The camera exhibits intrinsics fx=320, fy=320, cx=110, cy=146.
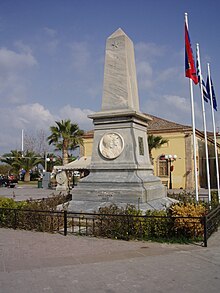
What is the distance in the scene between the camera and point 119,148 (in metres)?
11.3

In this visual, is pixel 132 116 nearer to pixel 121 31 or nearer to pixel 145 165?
pixel 145 165

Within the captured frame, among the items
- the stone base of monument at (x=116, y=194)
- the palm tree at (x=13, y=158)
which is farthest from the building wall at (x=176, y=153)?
the stone base of monument at (x=116, y=194)

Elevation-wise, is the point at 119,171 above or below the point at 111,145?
below

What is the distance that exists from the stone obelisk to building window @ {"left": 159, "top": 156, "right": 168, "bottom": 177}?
24899 mm

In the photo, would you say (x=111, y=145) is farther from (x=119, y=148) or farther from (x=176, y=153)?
(x=176, y=153)

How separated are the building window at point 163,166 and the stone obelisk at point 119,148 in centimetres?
2490

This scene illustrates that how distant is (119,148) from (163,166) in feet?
87.9

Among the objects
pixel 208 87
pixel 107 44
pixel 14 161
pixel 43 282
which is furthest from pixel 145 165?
pixel 14 161

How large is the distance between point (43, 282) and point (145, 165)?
738 cm

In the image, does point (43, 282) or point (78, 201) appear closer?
point (43, 282)

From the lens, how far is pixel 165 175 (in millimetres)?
37156

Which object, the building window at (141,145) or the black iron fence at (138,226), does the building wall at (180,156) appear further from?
the black iron fence at (138,226)

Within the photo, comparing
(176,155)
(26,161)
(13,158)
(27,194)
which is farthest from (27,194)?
(13,158)

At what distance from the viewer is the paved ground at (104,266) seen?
4.71 metres
